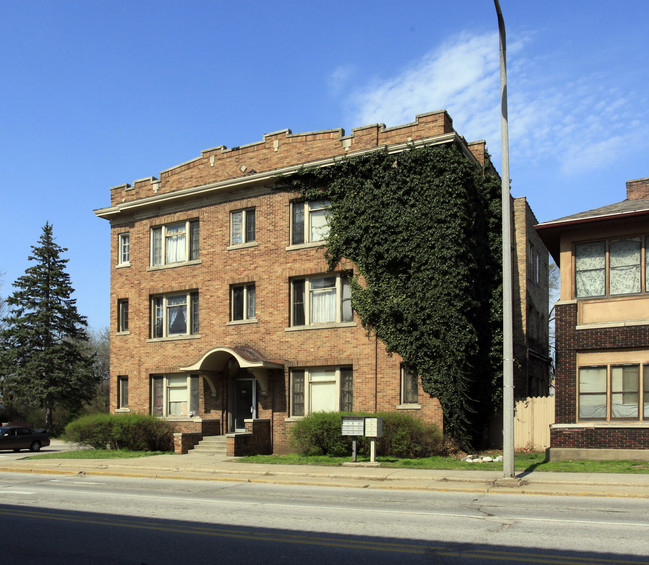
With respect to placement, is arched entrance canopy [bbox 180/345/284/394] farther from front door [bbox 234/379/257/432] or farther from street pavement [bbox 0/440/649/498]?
street pavement [bbox 0/440/649/498]

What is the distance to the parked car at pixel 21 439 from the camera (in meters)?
34.4

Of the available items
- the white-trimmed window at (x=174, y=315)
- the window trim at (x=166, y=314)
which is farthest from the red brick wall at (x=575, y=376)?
the white-trimmed window at (x=174, y=315)

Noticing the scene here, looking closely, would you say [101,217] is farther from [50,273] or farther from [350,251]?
[50,273]

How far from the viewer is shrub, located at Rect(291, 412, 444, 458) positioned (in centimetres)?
2200

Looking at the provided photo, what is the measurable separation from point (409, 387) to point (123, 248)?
15.4 m

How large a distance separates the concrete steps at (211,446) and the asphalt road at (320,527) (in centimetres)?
1021

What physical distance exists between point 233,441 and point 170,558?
51.1 ft

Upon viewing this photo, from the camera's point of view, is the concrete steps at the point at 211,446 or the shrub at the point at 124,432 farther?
the shrub at the point at 124,432

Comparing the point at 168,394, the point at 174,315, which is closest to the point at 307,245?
the point at 174,315

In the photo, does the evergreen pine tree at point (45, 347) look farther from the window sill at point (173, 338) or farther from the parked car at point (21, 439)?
the window sill at point (173, 338)

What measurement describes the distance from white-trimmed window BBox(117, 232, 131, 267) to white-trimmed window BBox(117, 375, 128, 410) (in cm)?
519

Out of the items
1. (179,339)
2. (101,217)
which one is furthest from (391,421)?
(101,217)

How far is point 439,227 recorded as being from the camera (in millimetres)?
22500

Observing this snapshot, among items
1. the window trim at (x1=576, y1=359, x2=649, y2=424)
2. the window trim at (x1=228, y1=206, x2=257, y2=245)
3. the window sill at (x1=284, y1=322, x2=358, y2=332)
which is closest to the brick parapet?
the window trim at (x1=228, y1=206, x2=257, y2=245)
